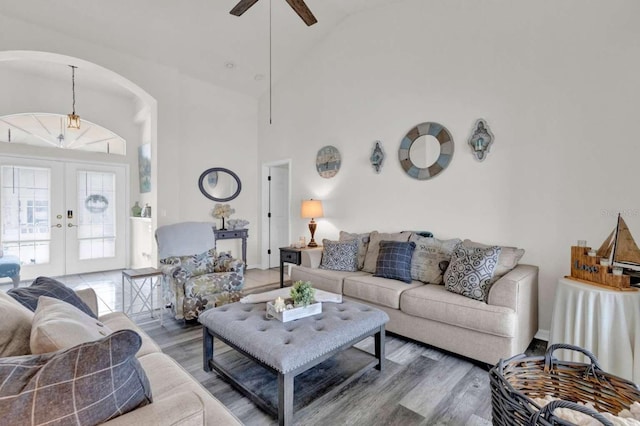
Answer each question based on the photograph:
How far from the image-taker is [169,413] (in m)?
0.85

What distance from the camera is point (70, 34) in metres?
3.70

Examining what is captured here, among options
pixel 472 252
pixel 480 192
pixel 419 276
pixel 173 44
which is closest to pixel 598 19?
pixel 480 192

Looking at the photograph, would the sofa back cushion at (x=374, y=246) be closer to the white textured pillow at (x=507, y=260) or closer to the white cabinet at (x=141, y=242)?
the white textured pillow at (x=507, y=260)

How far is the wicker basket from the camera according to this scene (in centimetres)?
114

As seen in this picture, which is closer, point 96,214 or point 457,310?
point 457,310

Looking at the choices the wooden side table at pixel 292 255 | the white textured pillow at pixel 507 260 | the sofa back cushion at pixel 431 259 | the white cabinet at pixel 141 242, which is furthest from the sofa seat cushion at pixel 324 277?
the white cabinet at pixel 141 242

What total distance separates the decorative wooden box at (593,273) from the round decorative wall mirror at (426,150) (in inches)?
59.8

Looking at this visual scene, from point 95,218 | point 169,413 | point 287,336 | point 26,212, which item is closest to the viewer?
point 169,413

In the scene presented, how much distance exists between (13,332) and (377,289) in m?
2.49

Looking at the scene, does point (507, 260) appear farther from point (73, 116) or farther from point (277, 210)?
point (73, 116)

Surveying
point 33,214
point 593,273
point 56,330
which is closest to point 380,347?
point 593,273

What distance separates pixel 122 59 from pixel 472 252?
488 cm

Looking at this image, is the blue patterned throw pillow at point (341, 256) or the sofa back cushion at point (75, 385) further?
the blue patterned throw pillow at point (341, 256)

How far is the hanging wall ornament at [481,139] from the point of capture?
3153 millimetres
